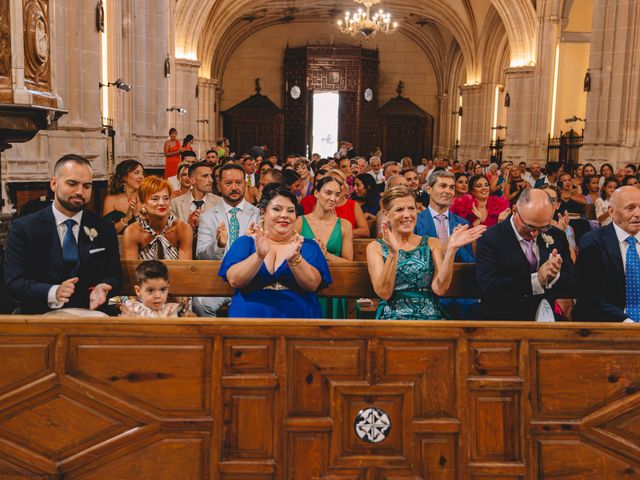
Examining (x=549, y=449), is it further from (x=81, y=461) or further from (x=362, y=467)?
(x=81, y=461)

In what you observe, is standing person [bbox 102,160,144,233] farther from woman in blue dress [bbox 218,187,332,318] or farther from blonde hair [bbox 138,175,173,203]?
woman in blue dress [bbox 218,187,332,318]

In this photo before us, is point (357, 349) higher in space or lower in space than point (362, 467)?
higher

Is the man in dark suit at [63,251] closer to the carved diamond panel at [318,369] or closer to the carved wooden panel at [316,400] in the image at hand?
the carved wooden panel at [316,400]

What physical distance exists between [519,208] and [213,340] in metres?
2.10

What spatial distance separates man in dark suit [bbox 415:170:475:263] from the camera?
5699mm

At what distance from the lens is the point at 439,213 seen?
5812 mm

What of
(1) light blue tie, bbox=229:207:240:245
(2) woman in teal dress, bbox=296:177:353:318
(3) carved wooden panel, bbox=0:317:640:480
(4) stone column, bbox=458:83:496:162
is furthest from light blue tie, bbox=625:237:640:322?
(4) stone column, bbox=458:83:496:162

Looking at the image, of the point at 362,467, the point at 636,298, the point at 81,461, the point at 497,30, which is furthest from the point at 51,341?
the point at 497,30

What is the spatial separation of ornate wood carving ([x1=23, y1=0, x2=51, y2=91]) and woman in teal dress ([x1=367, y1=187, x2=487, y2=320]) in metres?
2.75

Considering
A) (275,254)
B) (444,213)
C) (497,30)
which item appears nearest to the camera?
(275,254)

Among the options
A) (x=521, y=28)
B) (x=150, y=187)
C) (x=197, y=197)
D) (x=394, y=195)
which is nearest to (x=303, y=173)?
(x=197, y=197)

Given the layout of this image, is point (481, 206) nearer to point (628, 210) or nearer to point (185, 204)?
point (628, 210)

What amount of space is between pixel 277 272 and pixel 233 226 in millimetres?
1598

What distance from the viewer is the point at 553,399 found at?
10.9ft
